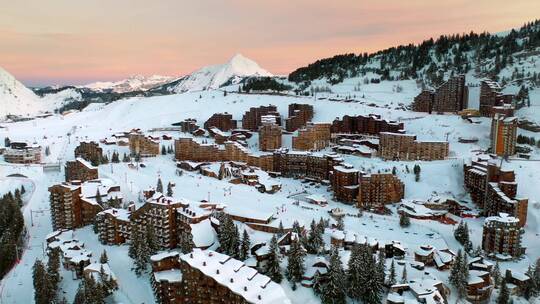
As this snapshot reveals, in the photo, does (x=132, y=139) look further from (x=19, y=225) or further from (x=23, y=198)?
(x=19, y=225)

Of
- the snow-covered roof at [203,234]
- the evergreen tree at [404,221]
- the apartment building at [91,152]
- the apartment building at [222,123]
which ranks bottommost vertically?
the evergreen tree at [404,221]

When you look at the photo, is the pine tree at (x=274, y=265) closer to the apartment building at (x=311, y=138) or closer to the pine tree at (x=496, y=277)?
the pine tree at (x=496, y=277)

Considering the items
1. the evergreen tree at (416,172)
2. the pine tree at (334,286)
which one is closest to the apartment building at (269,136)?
the evergreen tree at (416,172)

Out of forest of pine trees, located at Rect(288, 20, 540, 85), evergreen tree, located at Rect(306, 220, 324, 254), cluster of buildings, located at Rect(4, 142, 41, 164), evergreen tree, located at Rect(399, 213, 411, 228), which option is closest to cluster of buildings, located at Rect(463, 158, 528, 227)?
evergreen tree, located at Rect(399, 213, 411, 228)

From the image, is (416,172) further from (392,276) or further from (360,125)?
(392,276)

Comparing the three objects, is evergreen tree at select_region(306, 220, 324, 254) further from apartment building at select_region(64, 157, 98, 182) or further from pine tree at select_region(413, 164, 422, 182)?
apartment building at select_region(64, 157, 98, 182)
